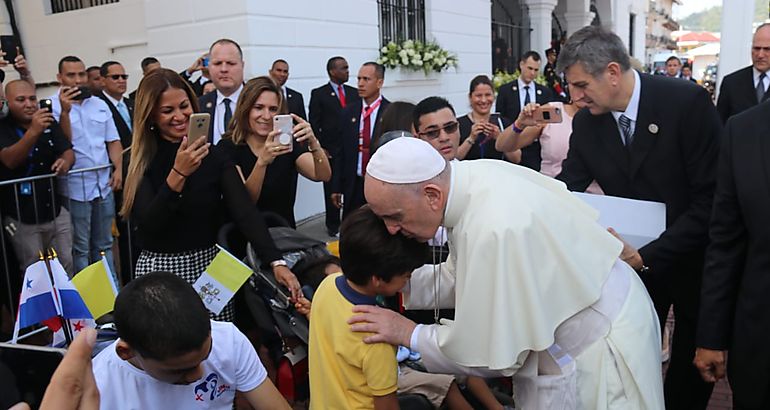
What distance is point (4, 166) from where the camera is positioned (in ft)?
15.6

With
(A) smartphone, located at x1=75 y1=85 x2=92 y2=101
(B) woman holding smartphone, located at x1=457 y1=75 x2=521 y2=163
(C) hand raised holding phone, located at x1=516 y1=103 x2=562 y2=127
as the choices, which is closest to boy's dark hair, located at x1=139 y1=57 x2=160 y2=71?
(A) smartphone, located at x1=75 y1=85 x2=92 y2=101

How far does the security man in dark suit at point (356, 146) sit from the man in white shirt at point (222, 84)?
1.54 m

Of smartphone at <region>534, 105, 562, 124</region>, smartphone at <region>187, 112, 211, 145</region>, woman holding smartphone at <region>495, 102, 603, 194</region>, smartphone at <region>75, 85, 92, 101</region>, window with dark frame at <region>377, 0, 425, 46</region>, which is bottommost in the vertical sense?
woman holding smartphone at <region>495, 102, 603, 194</region>

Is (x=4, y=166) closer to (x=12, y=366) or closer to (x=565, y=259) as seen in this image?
(x=12, y=366)

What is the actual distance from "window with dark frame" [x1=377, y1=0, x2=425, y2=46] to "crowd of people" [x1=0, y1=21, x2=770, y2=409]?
198 inches

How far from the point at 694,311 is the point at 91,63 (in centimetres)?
810

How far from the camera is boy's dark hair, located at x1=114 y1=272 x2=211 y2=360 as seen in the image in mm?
1921

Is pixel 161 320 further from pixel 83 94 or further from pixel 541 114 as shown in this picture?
pixel 83 94

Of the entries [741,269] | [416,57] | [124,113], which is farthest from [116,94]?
[741,269]

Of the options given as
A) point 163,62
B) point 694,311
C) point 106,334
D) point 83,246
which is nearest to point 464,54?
point 163,62

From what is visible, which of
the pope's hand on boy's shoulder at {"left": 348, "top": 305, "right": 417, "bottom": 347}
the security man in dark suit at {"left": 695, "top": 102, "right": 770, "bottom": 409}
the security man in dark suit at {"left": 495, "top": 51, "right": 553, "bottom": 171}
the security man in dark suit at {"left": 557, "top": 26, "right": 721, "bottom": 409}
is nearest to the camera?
the pope's hand on boy's shoulder at {"left": 348, "top": 305, "right": 417, "bottom": 347}

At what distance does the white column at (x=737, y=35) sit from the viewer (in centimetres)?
703

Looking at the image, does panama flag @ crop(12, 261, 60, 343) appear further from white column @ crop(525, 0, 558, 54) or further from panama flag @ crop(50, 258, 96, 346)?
white column @ crop(525, 0, 558, 54)

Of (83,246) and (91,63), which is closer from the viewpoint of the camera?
(83,246)
